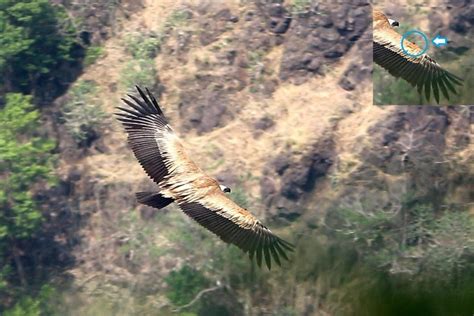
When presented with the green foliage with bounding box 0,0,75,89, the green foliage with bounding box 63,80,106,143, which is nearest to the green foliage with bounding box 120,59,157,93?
the green foliage with bounding box 63,80,106,143

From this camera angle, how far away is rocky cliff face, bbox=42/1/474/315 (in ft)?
82.3

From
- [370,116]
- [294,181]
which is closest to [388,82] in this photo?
[370,116]

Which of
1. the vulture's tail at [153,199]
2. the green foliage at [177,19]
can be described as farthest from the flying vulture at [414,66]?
the green foliage at [177,19]

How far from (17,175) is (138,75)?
3613mm

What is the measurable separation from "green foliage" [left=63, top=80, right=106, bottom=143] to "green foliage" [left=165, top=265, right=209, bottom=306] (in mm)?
4207

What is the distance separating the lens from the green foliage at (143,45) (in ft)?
90.1

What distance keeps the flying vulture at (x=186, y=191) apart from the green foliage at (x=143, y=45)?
23.0ft

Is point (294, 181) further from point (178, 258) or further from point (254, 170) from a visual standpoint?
point (178, 258)

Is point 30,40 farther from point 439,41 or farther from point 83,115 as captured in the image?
point 439,41

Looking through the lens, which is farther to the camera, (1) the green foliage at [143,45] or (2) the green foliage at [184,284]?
(1) the green foliage at [143,45]

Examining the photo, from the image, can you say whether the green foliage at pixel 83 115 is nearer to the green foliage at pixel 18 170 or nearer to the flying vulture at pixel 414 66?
the green foliage at pixel 18 170

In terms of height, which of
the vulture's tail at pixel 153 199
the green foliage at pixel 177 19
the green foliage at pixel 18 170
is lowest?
the green foliage at pixel 18 170

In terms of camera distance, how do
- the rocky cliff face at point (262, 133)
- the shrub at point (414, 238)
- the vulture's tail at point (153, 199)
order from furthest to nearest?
1. the rocky cliff face at point (262, 133)
2. the shrub at point (414, 238)
3. the vulture's tail at point (153, 199)

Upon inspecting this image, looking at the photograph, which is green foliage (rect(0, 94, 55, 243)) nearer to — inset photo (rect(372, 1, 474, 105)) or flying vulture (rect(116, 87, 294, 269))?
flying vulture (rect(116, 87, 294, 269))
